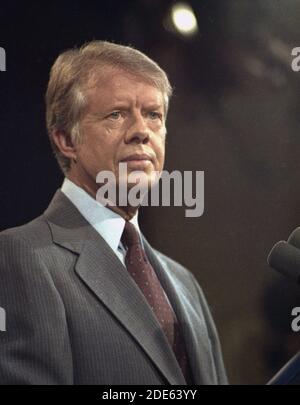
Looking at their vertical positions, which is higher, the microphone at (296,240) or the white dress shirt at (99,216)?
the white dress shirt at (99,216)

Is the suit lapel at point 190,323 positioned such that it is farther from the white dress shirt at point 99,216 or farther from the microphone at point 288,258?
the microphone at point 288,258

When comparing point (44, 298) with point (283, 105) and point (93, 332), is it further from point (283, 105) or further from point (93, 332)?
point (283, 105)

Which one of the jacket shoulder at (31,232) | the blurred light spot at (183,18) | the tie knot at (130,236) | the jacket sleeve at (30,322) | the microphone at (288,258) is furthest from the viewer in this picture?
the blurred light spot at (183,18)

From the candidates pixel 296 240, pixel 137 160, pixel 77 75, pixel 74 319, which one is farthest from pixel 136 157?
pixel 296 240

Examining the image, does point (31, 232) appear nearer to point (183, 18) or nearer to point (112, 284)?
point (112, 284)

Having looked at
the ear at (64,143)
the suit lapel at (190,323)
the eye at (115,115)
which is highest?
the eye at (115,115)

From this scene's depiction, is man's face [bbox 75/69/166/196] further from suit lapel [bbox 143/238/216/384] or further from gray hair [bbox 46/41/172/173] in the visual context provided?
suit lapel [bbox 143/238/216/384]

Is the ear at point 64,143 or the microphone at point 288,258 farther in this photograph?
the ear at point 64,143

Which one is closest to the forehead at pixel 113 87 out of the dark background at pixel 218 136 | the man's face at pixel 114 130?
the man's face at pixel 114 130

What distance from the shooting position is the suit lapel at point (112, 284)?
123 cm

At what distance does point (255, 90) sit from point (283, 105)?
75mm

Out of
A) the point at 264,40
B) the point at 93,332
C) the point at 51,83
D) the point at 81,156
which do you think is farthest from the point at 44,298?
the point at 264,40

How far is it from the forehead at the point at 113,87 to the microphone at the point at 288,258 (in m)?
0.52

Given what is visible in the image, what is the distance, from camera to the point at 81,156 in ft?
4.54
